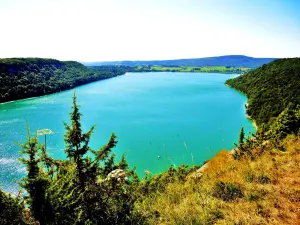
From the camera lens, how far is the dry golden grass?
14.8 feet

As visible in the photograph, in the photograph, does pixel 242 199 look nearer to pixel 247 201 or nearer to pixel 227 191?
pixel 247 201

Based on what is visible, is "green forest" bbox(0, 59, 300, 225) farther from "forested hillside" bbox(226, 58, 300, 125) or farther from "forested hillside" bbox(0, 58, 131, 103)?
"forested hillside" bbox(0, 58, 131, 103)

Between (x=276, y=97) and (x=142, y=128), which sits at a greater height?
(x=276, y=97)

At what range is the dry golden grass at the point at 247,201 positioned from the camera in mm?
4512

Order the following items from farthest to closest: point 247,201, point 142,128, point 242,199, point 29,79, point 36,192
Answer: point 29,79 < point 142,128 < point 242,199 < point 247,201 < point 36,192

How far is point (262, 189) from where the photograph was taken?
5.49 m

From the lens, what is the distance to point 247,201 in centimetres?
509

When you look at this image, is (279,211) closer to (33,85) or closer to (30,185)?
(30,185)

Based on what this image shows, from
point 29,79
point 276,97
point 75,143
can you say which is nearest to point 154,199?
point 75,143

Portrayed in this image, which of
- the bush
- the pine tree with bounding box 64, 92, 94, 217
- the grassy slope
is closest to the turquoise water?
the pine tree with bounding box 64, 92, 94, 217

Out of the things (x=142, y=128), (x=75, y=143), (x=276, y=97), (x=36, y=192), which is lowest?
(x=142, y=128)

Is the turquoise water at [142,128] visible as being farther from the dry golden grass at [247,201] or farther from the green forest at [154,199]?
the dry golden grass at [247,201]

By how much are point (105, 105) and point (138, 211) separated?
59769 millimetres

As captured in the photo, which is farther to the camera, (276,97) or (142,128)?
(276,97)
